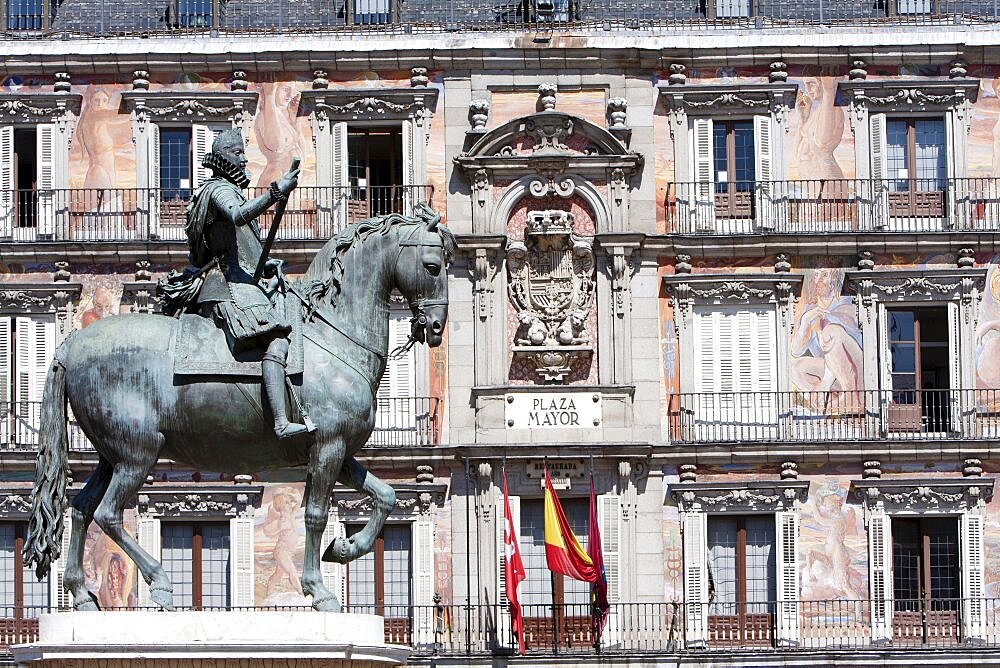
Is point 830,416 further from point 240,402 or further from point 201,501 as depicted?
point 240,402

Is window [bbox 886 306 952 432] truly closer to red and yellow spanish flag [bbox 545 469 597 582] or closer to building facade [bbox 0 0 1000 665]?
building facade [bbox 0 0 1000 665]

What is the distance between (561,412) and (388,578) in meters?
4.14

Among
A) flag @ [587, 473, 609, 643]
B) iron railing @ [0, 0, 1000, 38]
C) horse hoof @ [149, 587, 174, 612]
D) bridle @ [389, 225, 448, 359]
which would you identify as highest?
iron railing @ [0, 0, 1000, 38]

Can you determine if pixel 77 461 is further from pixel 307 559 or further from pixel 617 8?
pixel 307 559

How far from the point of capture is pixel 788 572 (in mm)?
43781

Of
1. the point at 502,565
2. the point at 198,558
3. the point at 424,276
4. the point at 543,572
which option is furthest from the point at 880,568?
the point at 424,276

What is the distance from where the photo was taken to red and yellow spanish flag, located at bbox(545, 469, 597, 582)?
139 feet

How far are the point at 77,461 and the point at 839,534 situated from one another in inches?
516

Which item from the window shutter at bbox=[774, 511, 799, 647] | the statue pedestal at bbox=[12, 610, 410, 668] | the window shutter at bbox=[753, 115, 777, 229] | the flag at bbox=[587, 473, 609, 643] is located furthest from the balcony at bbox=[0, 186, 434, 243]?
the statue pedestal at bbox=[12, 610, 410, 668]

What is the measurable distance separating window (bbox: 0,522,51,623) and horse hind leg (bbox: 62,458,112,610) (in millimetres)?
24792

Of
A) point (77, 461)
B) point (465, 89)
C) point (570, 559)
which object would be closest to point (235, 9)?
point (465, 89)

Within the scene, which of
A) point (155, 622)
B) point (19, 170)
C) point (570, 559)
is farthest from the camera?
point (19, 170)

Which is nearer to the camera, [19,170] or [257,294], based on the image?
[257,294]

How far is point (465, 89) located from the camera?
4497 cm
